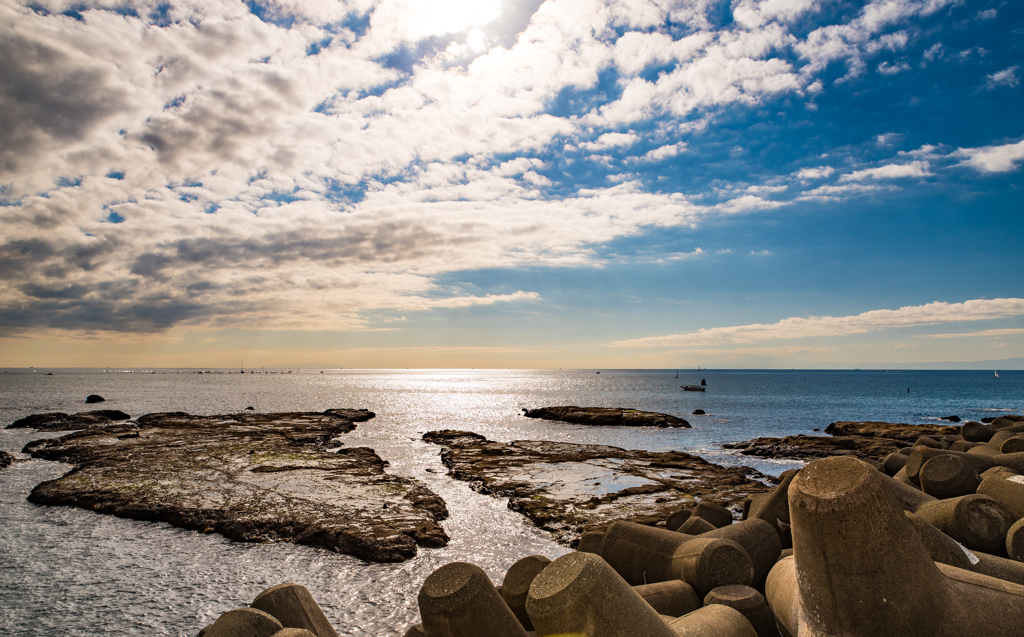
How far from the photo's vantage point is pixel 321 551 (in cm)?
1159

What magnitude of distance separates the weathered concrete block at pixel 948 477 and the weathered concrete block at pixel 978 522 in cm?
245

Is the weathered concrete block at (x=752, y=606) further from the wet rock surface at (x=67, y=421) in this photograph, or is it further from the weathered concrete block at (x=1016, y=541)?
the wet rock surface at (x=67, y=421)

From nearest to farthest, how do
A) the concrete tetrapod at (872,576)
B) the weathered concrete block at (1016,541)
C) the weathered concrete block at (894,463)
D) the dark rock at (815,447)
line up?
the concrete tetrapod at (872,576), the weathered concrete block at (1016,541), the weathered concrete block at (894,463), the dark rock at (815,447)

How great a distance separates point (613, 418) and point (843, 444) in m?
21.3

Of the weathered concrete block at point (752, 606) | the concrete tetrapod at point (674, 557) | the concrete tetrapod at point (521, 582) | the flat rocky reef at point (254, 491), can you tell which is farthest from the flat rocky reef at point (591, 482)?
the weathered concrete block at point (752, 606)

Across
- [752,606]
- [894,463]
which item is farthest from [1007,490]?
[894,463]

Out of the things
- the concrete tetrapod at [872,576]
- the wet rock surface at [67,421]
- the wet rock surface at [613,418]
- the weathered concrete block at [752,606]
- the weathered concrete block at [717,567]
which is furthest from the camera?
the wet rock surface at [613,418]

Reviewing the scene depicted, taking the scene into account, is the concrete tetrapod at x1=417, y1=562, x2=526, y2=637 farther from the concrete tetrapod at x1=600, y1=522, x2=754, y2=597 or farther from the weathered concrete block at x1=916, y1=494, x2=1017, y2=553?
the weathered concrete block at x1=916, y1=494, x2=1017, y2=553

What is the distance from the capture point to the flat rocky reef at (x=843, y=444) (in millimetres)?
27500

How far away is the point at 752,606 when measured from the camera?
18.3 ft

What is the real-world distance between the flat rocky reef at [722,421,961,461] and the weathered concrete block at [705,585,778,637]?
23.8 meters

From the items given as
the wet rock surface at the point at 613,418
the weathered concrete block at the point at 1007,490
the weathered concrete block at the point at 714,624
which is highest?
the weathered concrete block at the point at 1007,490

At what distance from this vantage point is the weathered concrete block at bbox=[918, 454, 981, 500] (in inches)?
345

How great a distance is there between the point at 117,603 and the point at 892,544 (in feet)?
36.8
